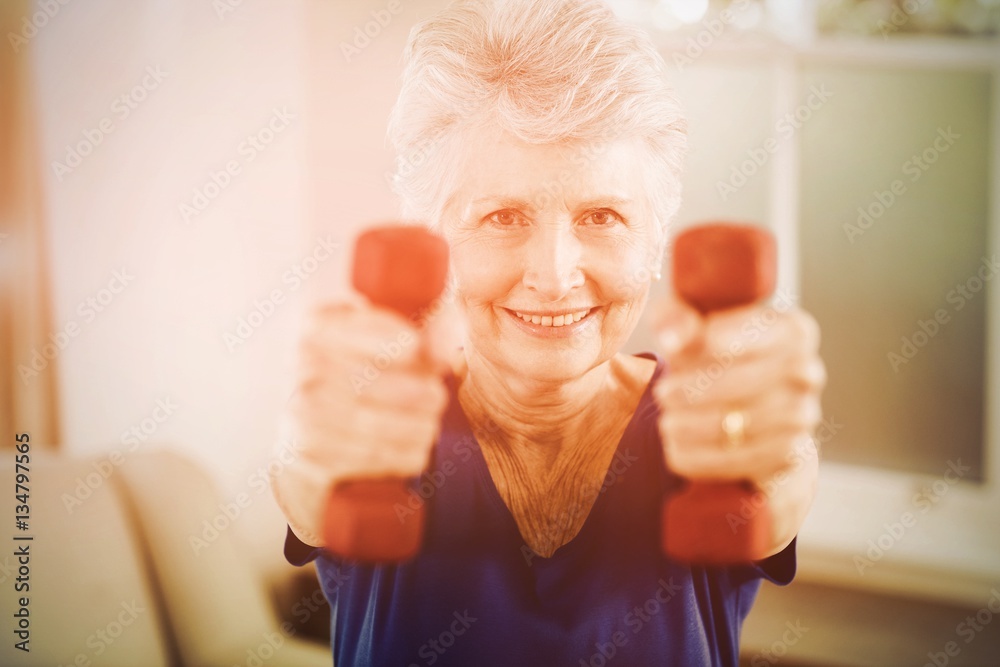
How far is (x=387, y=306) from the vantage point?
1.67 feet

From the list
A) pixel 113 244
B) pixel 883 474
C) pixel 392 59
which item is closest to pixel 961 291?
pixel 883 474

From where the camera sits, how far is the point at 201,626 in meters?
1.08

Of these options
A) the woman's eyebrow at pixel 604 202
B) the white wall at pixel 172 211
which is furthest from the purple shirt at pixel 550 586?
the white wall at pixel 172 211

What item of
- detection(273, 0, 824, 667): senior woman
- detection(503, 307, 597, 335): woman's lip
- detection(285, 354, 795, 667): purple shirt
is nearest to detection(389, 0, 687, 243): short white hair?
detection(273, 0, 824, 667): senior woman

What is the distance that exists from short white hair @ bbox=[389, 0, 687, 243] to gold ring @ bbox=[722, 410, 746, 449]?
0.21m

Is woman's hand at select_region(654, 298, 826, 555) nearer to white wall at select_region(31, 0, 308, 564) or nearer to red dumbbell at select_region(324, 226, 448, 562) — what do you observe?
red dumbbell at select_region(324, 226, 448, 562)

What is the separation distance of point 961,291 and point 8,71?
3.98ft

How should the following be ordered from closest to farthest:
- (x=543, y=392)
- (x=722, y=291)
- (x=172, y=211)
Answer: (x=722, y=291) → (x=543, y=392) → (x=172, y=211)

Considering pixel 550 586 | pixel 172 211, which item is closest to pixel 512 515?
pixel 550 586

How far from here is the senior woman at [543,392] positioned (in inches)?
20.1

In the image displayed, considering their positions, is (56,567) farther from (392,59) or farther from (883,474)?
(883,474)

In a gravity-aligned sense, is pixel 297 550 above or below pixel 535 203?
below

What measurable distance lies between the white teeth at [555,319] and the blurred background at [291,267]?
0.57 ft

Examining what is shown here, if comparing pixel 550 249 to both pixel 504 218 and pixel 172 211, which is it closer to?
pixel 504 218
